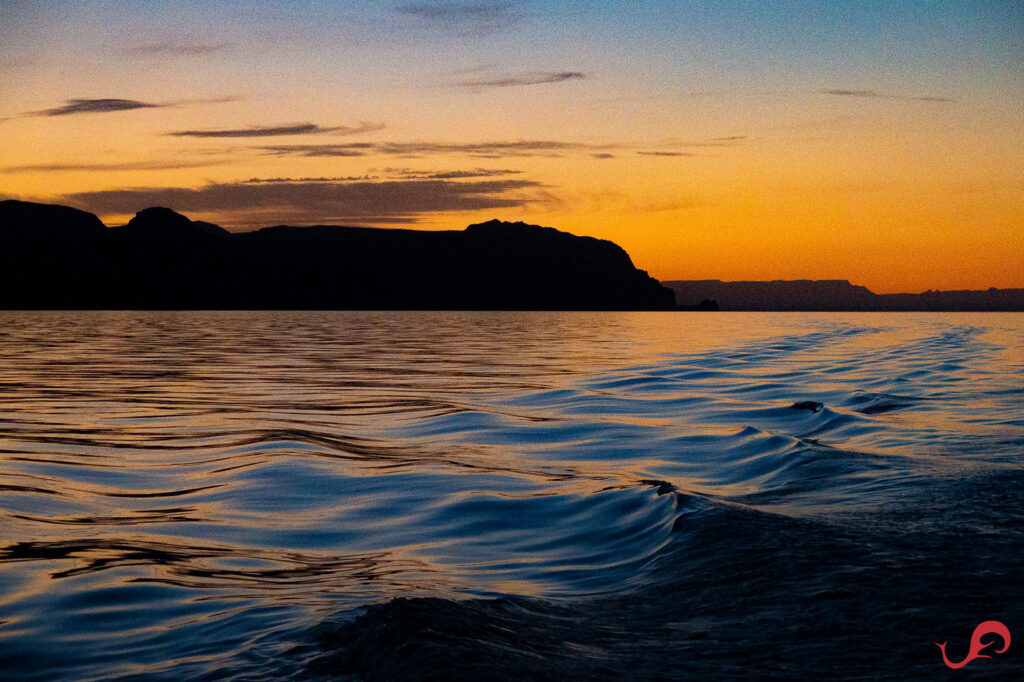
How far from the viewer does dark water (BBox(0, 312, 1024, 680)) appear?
4566 millimetres

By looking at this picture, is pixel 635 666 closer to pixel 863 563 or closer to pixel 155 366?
pixel 863 563

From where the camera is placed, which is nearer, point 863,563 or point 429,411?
point 863,563

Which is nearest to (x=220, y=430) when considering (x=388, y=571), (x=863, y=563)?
(x=388, y=571)

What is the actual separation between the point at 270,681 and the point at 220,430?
401 inches

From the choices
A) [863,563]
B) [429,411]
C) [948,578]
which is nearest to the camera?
[948,578]

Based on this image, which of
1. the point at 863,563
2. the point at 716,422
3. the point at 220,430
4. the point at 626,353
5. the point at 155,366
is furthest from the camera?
the point at 626,353

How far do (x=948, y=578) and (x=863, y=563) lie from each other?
56cm

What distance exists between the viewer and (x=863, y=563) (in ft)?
19.6

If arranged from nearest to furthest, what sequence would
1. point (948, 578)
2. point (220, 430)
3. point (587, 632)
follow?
1. point (587, 632)
2. point (948, 578)
3. point (220, 430)

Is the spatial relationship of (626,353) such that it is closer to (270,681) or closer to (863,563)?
(863,563)

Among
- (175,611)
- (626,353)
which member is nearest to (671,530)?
(175,611)

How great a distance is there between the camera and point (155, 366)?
27.2 metres

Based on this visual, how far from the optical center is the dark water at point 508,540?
4.57 meters

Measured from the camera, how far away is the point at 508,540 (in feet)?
24.4
